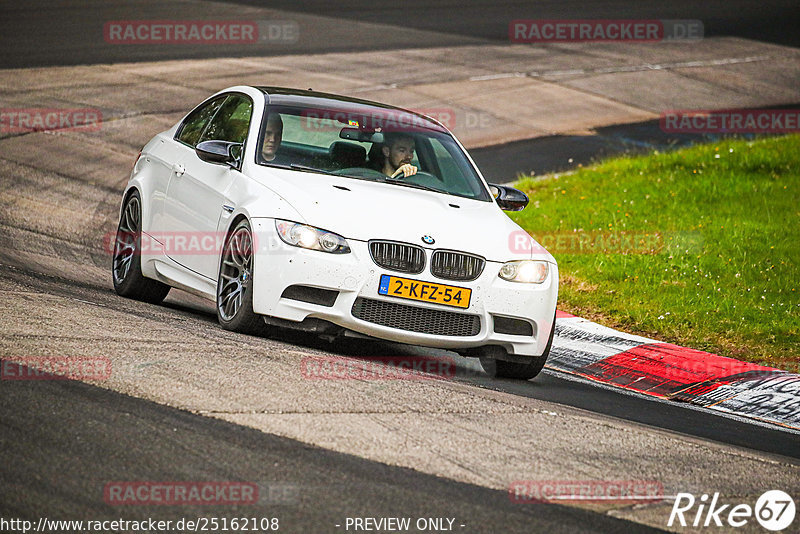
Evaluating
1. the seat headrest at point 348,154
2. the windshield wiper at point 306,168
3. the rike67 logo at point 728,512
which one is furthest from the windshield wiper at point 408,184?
the rike67 logo at point 728,512

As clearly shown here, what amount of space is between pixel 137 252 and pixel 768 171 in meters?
9.37

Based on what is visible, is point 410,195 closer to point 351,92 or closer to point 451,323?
point 451,323

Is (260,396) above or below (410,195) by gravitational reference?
below

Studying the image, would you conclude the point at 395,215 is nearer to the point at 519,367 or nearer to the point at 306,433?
the point at 519,367

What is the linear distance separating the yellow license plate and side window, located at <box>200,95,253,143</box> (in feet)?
6.42

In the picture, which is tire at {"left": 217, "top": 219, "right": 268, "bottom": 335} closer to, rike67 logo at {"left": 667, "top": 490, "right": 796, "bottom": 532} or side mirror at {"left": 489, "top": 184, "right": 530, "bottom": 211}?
side mirror at {"left": 489, "top": 184, "right": 530, "bottom": 211}

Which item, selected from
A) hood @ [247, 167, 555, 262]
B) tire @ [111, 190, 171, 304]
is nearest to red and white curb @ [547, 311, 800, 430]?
hood @ [247, 167, 555, 262]

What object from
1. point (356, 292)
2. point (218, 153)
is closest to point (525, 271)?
point (356, 292)

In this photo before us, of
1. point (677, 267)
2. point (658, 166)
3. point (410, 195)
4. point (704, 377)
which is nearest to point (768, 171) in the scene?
point (658, 166)

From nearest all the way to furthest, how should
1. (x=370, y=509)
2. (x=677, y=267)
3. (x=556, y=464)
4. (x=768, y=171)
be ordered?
1. (x=370, y=509)
2. (x=556, y=464)
3. (x=677, y=267)
4. (x=768, y=171)

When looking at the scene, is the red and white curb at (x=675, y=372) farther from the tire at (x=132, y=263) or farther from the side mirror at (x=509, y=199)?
the tire at (x=132, y=263)

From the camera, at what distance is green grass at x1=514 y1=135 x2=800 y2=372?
989 cm

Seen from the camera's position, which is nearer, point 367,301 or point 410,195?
point 367,301

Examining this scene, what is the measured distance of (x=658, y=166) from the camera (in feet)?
53.7
